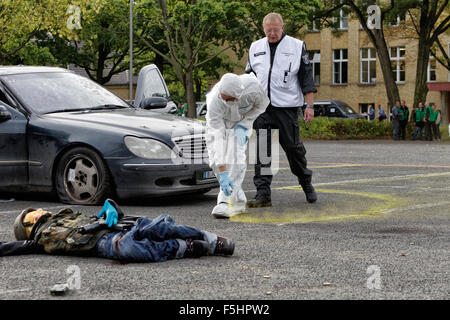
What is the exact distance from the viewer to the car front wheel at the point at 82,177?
9578mm

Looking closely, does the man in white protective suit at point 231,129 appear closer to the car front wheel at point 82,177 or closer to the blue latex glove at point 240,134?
the blue latex glove at point 240,134

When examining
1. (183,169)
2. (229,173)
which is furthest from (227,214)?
(183,169)

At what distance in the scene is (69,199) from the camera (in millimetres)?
9742

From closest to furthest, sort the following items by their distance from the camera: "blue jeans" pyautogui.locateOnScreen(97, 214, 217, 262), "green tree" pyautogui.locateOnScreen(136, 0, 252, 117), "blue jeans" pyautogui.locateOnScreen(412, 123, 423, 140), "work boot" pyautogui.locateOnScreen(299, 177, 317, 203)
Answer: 1. "blue jeans" pyautogui.locateOnScreen(97, 214, 217, 262)
2. "work boot" pyautogui.locateOnScreen(299, 177, 317, 203)
3. "blue jeans" pyautogui.locateOnScreen(412, 123, 423, 140)
4. "green tree" pyautogui.locateOnScreen(136, 0, 252, 117)

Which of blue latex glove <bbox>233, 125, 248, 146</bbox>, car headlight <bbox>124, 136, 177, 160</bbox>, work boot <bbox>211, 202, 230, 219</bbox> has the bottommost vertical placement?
work boot <bbox>211, 202, 230, 219</bbox>

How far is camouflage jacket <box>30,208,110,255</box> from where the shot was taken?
6102 millimetres

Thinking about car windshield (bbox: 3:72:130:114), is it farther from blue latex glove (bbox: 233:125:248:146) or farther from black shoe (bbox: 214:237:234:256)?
black shoe (bbox: 214:237:234:256)

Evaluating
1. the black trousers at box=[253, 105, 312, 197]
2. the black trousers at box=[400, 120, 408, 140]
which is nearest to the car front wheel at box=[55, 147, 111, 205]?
the black trousers at box=[253, 105, 312, 197]

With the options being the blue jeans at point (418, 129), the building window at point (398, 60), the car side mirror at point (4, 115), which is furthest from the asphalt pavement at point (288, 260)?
the building window at point (398, 60)

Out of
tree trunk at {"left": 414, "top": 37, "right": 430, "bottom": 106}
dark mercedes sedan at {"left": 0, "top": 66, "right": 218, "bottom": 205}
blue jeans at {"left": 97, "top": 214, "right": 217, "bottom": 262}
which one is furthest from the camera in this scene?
tree trunk at {"left": 414, "top": 37, "right": 430, "bottom": 106}

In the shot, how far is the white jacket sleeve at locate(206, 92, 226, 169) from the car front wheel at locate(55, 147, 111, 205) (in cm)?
147

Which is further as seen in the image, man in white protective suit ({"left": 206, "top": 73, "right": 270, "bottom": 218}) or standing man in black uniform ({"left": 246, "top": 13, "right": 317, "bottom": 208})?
standing man in black uniform ({"left": 246, "top": 13, "right": 317, "bottom": 208})

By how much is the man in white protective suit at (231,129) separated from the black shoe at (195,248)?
241cm
